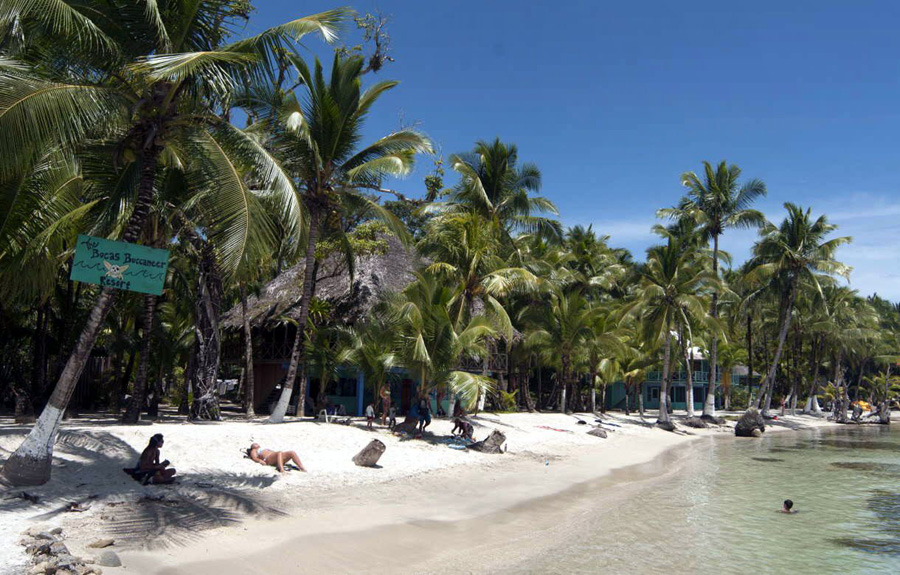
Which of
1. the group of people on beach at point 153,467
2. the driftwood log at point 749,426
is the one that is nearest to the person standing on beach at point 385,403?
the group of people on beach at point 153,467

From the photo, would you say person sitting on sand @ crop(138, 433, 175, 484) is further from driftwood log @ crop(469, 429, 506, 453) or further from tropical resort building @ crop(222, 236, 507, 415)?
tropical resort building @ crop(222, 236, 507, 415)

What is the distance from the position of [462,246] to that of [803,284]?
82.5 ft

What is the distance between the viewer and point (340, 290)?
2183 centimetres

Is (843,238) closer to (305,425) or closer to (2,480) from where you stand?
(305,425)

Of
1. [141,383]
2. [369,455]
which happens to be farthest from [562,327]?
[141,383]

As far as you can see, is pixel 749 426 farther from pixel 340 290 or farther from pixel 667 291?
pixel 340 290

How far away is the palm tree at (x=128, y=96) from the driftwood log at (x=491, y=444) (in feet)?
29.1

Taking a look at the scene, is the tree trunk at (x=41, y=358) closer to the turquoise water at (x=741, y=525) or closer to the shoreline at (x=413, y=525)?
the shoreline at (x=413, y=525)

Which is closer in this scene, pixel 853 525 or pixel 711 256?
pixel 853 525

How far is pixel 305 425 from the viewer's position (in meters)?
14.2

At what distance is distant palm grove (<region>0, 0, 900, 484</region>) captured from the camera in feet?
27.0

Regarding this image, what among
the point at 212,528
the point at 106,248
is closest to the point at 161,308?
the point at 106,248

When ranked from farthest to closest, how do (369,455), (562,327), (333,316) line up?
(562,327) < (333,316) < (369,455)

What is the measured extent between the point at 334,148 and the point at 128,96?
632 cm
